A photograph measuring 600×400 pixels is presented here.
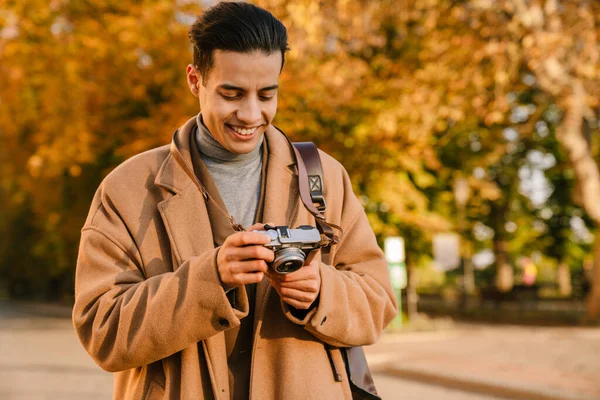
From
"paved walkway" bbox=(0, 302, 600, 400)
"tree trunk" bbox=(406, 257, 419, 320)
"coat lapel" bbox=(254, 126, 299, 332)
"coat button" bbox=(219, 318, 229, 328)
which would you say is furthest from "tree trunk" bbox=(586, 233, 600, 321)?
"coat button" bbox=(219, 318, 229, 328)

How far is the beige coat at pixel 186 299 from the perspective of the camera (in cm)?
222

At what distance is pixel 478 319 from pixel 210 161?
23544 mm

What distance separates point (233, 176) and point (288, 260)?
1.70 feet

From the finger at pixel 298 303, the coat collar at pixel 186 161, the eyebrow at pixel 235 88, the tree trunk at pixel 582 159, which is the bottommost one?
the finger at pixel 298 303

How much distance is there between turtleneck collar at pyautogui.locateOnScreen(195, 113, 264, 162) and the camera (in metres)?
2.51

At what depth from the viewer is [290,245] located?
6.89 ft

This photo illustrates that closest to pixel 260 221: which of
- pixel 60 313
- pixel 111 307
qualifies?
pixel 111 307

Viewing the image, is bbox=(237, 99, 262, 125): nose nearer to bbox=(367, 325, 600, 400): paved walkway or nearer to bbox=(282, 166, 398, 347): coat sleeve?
bbox=(282, 166, 398, 347): coat sleeve

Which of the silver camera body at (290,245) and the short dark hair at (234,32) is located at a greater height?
the short dark hair at (234,32)

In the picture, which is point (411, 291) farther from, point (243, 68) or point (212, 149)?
point (243, 68)

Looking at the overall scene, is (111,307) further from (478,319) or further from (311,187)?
(478,319)

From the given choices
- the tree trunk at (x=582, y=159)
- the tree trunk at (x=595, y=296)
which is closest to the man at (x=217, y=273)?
the tree trunk at (x=582, y=159)

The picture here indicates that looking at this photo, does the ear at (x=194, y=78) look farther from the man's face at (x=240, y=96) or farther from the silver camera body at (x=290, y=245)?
the silver camera body at (x=290, y=245)

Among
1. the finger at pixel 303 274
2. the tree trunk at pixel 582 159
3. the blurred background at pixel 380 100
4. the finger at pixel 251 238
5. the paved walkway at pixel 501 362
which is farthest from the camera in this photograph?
the tree trunk at pixel 582 159
